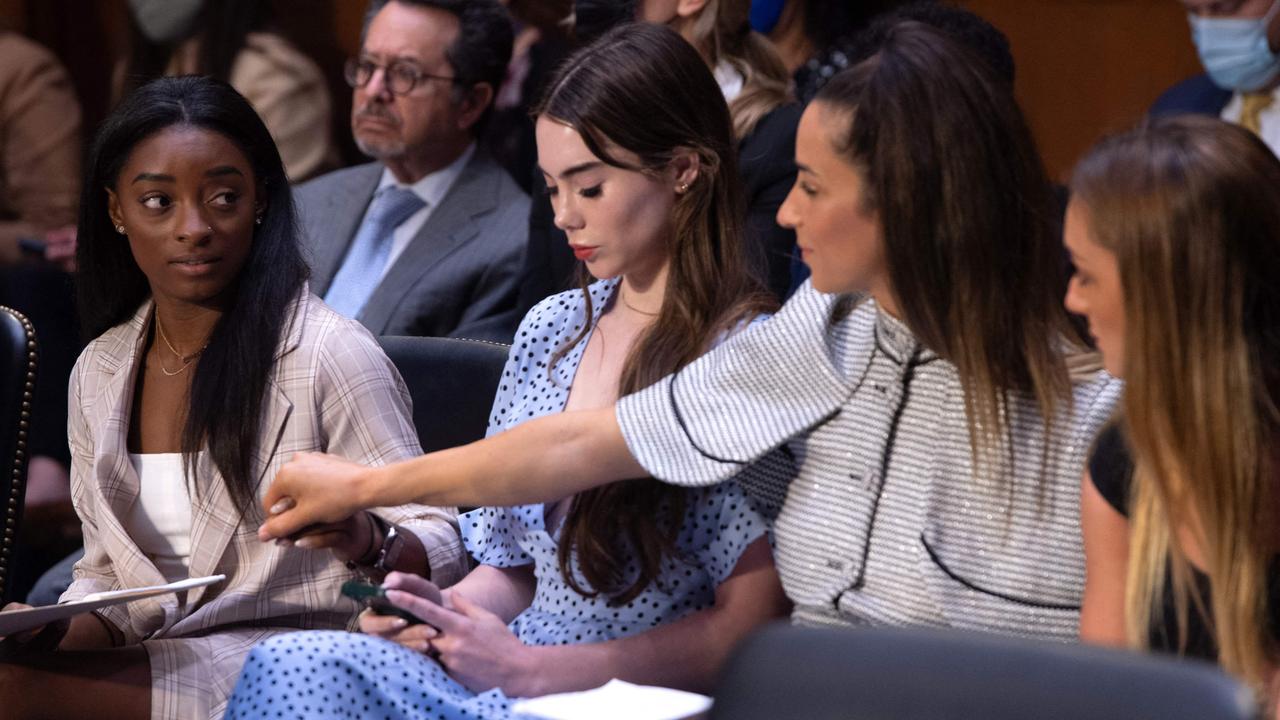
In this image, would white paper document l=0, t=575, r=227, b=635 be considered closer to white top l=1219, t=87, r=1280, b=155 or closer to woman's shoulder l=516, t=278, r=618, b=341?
woman's shoulder l=516, t=278, r=618, b=341

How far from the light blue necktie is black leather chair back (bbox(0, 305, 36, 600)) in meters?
1.22

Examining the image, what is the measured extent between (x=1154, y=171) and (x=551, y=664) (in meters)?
0.86

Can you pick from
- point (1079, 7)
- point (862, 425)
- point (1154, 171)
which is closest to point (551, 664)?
point (862, 425)

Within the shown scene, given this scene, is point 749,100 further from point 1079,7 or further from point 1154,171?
point 1154,171

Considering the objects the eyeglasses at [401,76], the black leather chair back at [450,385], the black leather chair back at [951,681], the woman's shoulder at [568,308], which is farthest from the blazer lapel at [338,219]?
the black leather chair back at [951,681]

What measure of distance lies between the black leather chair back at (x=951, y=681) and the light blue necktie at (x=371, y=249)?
2.43 m

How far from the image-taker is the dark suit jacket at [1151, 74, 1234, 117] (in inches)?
125

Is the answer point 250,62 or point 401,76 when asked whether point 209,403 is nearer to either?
point 401,76

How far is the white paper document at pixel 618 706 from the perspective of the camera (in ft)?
5.03

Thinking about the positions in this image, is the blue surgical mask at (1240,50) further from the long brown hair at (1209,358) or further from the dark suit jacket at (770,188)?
the long brown hair at (1209,358)

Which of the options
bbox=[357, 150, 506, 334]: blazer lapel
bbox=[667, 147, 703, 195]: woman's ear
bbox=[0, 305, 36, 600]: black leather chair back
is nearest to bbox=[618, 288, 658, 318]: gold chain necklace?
bbox=[667, 147, 703, 195]: woman's ear

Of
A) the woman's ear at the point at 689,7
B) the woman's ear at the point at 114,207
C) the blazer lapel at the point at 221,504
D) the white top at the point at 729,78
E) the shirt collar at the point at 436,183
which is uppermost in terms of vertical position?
the woman's ear at the point at 689,7

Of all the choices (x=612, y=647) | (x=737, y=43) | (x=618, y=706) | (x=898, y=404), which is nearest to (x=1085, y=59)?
(x=737, y=43)

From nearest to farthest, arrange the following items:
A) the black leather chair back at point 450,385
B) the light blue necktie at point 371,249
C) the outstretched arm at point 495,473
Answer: the outstretched arm at point 495,473
the black leather chair back at point 450,385
the light blue necktie at point 371,249
